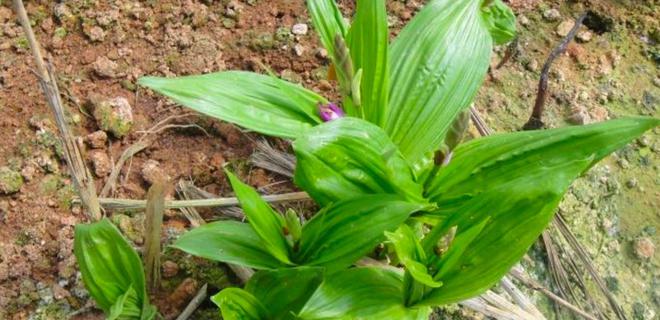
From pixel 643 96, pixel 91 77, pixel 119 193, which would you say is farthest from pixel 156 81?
pixel 643 96

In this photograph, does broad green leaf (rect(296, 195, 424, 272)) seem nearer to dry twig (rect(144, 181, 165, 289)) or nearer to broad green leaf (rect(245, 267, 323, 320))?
broad green leaf (rect(245, 267, 323, 320))

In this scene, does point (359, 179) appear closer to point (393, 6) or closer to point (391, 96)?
point (391, 96)

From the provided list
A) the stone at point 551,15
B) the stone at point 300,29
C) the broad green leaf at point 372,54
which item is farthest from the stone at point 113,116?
the stone at point 551,15

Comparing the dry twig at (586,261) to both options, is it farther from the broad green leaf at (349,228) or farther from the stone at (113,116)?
the stone at (113,116)

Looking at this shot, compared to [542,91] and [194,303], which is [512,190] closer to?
[542,91]

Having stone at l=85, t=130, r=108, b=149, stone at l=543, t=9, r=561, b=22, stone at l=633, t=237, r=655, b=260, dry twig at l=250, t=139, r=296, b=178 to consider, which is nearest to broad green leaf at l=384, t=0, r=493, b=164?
dry twig at l=250, t=139, r=296, b=178

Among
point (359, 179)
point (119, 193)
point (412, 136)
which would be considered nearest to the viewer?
point (359, 179)
